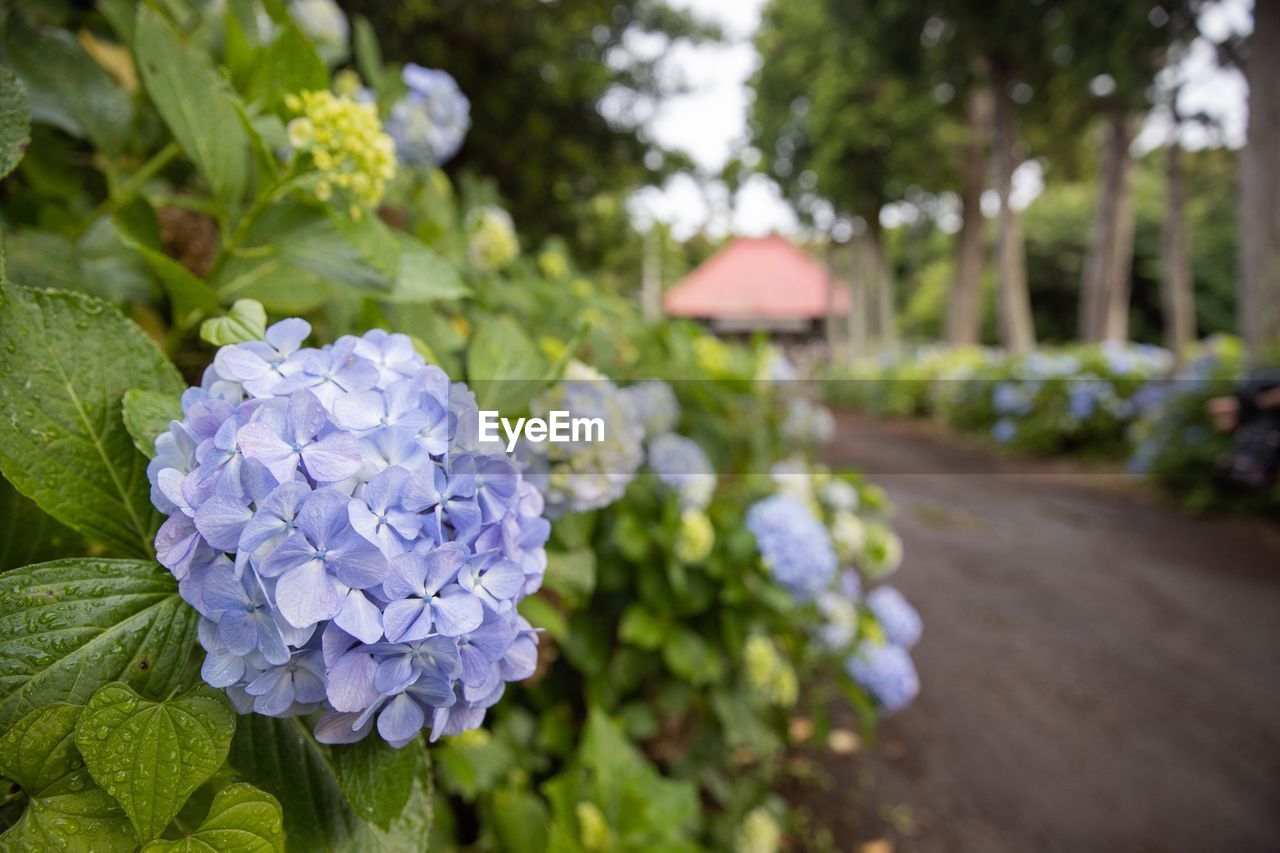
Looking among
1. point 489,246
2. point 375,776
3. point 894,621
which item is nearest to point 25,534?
point 375,776

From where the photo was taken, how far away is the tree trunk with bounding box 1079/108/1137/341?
9.30m

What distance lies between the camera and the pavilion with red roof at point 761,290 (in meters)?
18.9

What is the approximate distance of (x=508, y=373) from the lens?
70 centimetres

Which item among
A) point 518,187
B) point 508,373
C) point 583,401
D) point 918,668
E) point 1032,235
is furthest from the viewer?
point 1032,235

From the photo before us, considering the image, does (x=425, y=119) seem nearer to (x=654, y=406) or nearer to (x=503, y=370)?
(x=654, y=406)

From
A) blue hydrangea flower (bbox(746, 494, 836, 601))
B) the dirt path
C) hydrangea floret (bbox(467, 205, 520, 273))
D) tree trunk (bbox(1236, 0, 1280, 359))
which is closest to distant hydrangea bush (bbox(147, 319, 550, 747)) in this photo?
blue hydrangea flower (bbox(746, 494, 836, 601))

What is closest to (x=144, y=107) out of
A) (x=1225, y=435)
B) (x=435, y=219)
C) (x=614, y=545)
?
(x=435, y=219)

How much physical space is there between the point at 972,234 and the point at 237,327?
14.2 m

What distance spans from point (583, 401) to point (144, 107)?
90 cm

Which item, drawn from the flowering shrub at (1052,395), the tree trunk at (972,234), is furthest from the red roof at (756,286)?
the flowering shrub at (1052,395)

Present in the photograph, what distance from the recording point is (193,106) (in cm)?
70

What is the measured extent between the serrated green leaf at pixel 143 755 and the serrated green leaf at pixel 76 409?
0.15m

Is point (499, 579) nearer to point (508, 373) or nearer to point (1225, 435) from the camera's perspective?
point (508, 373)

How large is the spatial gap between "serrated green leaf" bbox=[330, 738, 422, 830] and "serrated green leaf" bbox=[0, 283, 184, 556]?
0.22 metres
